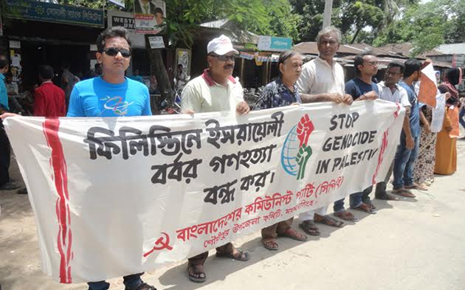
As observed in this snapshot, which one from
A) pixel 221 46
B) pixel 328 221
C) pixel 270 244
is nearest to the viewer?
pixel 221 46

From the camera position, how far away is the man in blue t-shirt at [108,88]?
7.77 ft

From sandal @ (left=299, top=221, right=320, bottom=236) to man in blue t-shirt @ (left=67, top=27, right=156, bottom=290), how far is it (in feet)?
6.89

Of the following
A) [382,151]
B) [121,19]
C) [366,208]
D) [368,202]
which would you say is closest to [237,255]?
[366,208]

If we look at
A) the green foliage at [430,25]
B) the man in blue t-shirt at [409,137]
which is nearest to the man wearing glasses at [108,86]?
the man in blue t-shirt at [409,137]

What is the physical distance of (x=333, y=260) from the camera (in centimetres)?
338

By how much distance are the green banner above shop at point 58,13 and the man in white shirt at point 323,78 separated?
7312mm

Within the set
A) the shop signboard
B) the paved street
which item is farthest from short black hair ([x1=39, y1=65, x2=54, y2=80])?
the shop signboard

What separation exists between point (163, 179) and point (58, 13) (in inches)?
353

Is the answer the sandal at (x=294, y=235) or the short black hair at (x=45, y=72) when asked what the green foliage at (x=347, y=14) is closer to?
the short black hair at (x=45, y=72)

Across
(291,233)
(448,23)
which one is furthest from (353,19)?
(291,233)

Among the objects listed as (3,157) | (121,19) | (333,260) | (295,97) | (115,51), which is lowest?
(333,260)

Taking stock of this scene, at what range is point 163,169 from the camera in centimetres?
261

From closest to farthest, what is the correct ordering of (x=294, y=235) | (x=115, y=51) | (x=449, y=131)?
(x=115, y=51) < (x=294, y=235) < (x=449, y=131)

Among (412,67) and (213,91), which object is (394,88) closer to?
(412,67)
